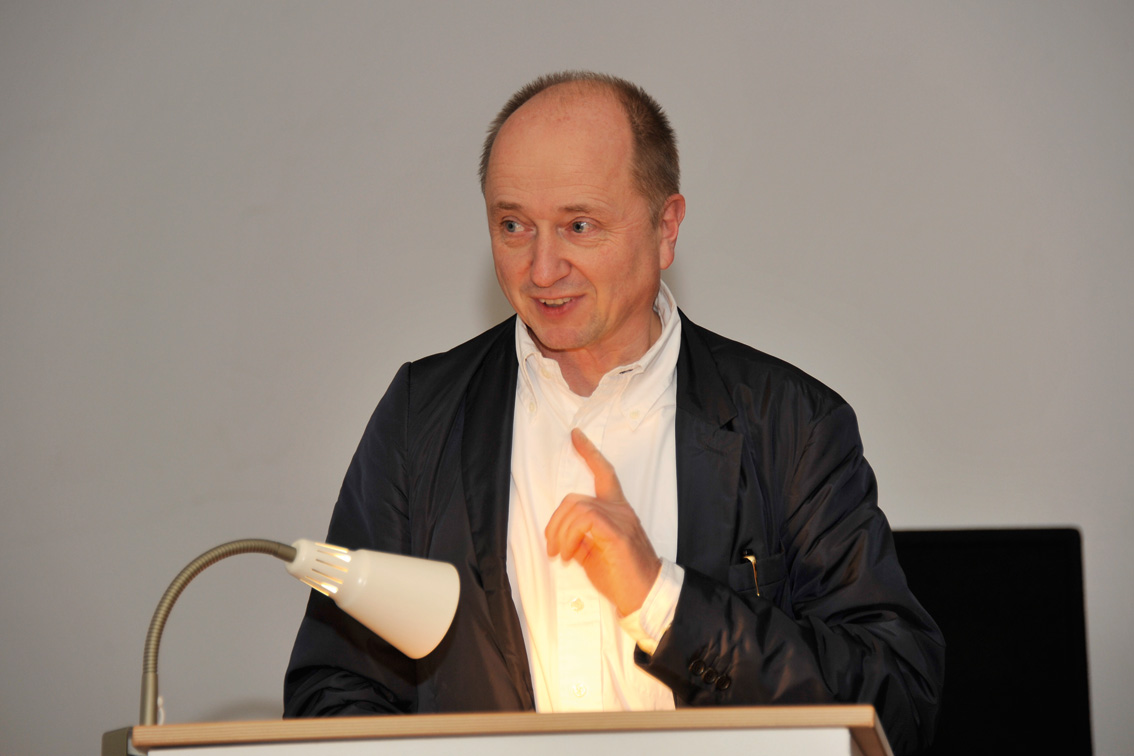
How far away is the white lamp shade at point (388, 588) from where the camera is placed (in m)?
1.28

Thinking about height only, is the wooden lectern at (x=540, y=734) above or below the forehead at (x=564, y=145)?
below

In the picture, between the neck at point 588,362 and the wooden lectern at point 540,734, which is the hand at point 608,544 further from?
the neck at point 588,362

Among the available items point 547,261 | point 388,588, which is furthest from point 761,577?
point 388,588

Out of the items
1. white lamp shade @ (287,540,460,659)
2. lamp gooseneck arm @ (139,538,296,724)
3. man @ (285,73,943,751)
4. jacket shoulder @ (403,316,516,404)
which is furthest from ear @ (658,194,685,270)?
lamp gooseneck arm @ (139,538,296,724)

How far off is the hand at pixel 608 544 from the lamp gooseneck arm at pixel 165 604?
1.15ft

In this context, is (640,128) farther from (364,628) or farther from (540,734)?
(540,734)

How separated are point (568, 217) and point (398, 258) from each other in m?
1.24

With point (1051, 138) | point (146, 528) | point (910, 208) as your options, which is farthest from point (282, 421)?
point (1051, 138)

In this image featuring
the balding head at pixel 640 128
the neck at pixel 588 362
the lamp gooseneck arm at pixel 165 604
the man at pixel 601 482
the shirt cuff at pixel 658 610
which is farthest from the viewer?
the neck at pixel 588 362

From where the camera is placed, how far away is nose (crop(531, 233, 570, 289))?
185 cm

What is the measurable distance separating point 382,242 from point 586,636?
1570mm

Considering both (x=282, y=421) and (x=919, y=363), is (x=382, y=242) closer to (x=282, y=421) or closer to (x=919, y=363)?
(x=282, y=421)

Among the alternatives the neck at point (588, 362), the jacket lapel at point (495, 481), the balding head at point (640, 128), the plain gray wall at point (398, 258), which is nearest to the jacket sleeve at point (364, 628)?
the jacket lapel at point (495, 481)

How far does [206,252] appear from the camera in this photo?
3.01 m
